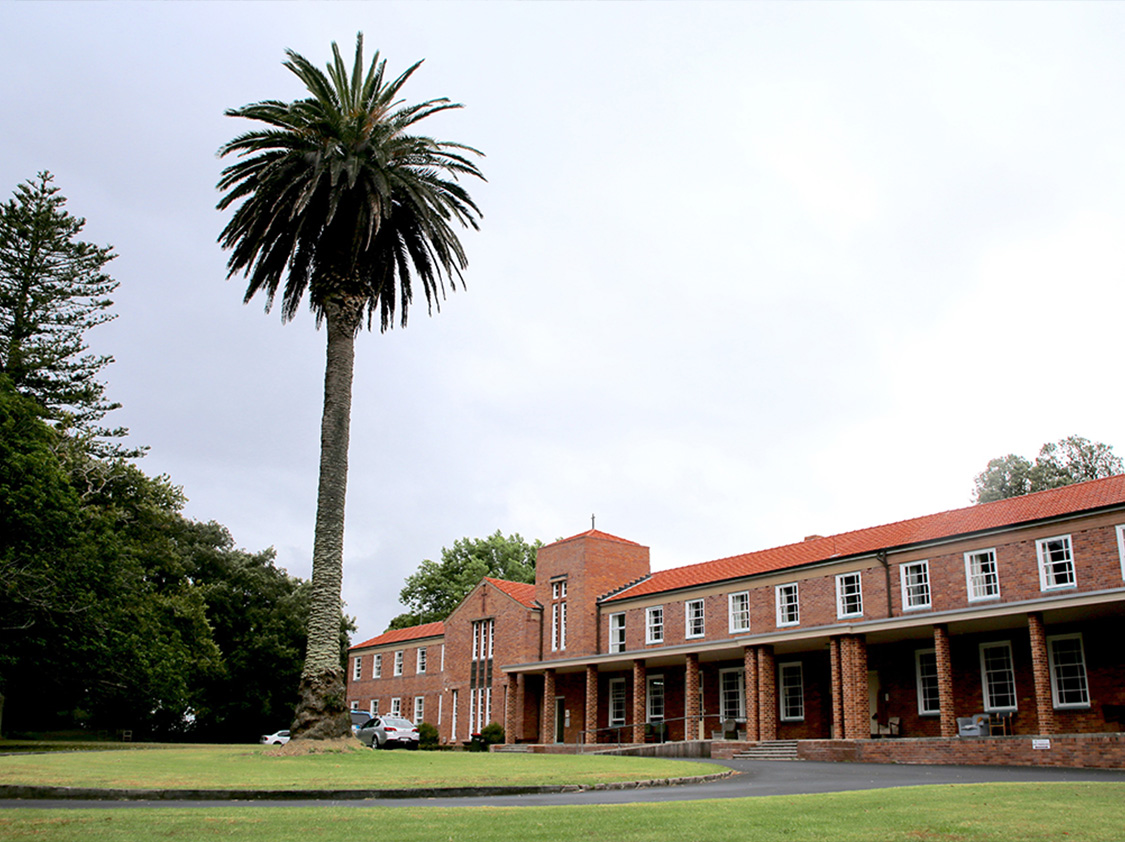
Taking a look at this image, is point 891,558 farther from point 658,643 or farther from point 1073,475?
point 1073,475

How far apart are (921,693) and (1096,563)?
22.4ft

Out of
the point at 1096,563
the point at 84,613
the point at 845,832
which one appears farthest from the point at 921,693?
the point at 84,613

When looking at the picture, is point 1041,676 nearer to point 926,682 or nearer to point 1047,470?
point 926,682

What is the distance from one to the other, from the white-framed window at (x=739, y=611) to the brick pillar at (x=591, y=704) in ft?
20.7

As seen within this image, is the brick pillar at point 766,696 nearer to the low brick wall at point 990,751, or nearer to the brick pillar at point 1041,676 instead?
the low brick wall at point 990,751

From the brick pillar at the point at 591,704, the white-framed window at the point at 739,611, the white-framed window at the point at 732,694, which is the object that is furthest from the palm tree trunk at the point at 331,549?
the white-framed window at the point at 732,694

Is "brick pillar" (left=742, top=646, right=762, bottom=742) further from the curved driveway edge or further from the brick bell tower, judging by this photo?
the curved driveway edge

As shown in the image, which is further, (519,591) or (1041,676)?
(519,591)

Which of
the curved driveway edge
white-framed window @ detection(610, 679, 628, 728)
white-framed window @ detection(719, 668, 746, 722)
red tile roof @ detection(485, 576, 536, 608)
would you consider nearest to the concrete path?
Result: the curved driveway edge

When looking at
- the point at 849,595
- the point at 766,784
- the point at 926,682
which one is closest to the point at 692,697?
the point at 849,595

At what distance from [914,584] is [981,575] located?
87.2 inches

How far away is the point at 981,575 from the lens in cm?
2748

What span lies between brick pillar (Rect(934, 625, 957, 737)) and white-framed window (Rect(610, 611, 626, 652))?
52.9ft

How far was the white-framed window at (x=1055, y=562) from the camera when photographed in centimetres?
2541
